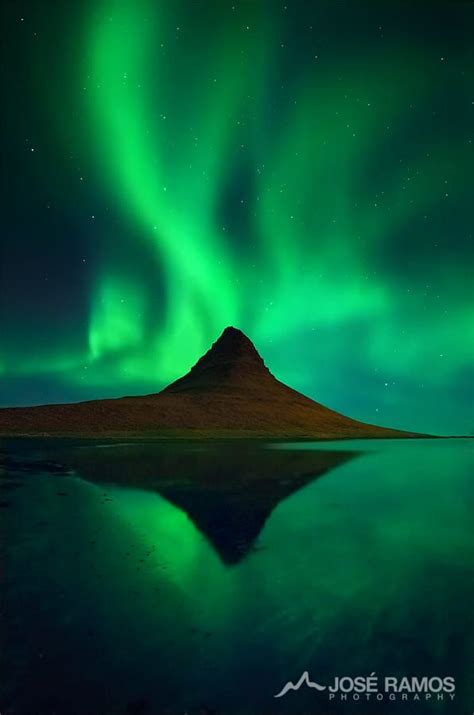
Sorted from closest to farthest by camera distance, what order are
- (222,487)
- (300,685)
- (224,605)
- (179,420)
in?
(300,685) < (224,605) < (222,487) < (179,420)

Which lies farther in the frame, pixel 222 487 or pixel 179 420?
pixel 179 420

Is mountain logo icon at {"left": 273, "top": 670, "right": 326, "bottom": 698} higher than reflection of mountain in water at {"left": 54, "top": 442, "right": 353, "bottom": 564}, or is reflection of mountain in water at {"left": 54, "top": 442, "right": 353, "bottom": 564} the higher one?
reflection of mountain in water at {"left": 54, "top": 442, "right": 353, "bottom": 564}

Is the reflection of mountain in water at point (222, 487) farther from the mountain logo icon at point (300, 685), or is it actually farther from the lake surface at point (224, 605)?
the mountain logo icon at point (300, 685)

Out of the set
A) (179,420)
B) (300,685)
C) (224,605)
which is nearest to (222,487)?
(224,605)

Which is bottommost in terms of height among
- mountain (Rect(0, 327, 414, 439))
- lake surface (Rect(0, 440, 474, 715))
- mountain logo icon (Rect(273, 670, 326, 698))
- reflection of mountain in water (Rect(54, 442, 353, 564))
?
mountain logo icon (Rect(273, 670, 326, 698))

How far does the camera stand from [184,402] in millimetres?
159125

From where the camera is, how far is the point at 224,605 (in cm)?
906

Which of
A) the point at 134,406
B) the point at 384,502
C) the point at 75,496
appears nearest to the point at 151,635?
the point at 75,496

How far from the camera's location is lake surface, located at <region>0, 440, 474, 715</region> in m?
6.22

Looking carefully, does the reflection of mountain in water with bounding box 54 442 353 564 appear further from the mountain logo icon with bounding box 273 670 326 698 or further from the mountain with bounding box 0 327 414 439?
the mountain with bounding box 0 327 414 439

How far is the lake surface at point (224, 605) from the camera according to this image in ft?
20.4

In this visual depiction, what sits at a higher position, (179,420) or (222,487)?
(179,420)

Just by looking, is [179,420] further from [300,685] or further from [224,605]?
[300,685]

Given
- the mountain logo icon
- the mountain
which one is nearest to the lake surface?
the mountain logo icon
